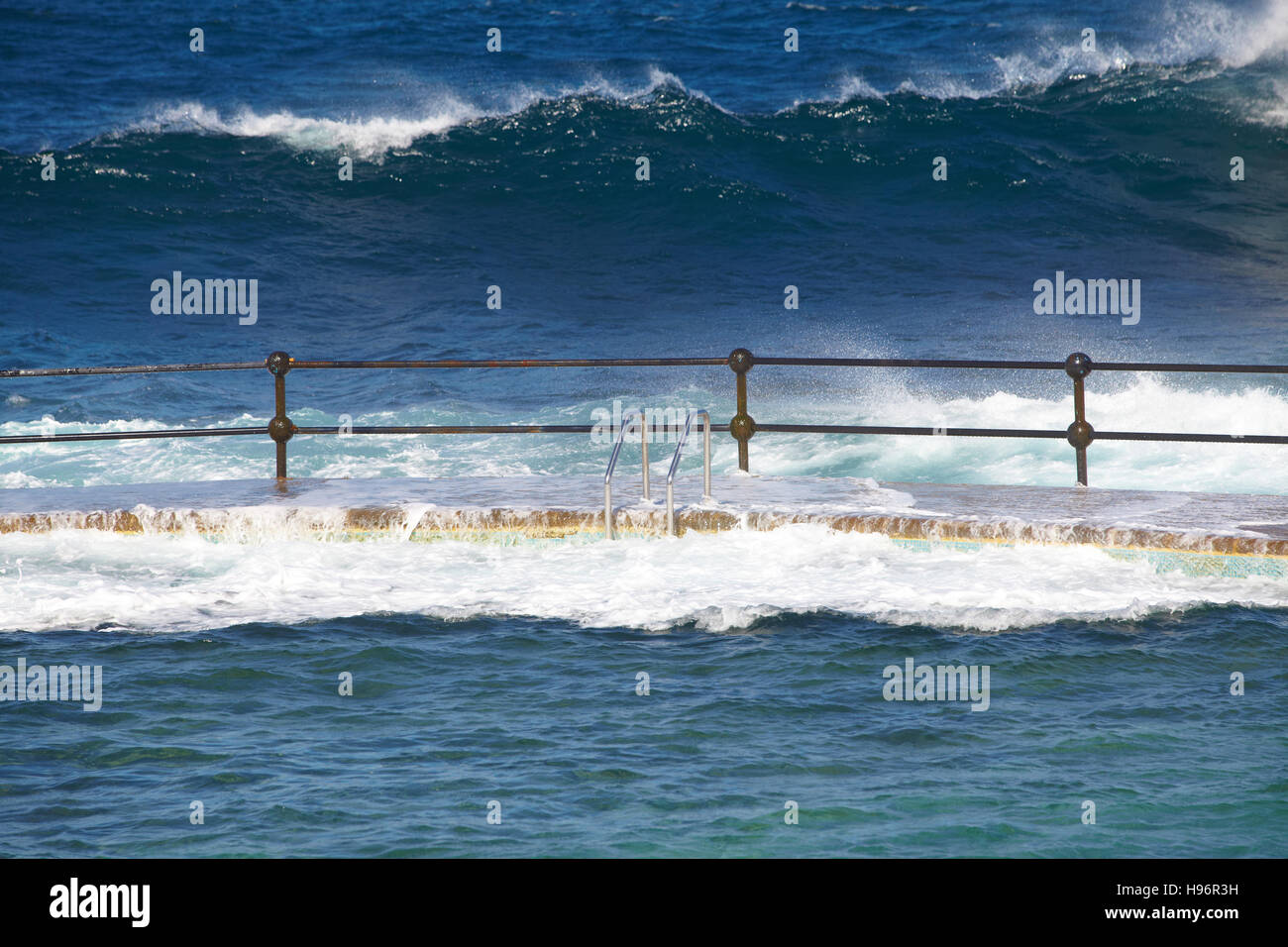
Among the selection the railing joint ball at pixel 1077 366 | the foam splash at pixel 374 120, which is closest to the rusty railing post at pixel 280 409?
the railing joint ball at pixel 1077 366

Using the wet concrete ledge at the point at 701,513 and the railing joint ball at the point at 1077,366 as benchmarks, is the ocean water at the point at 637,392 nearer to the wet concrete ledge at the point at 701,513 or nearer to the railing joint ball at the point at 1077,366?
the wet concrete ledge at the point at 701,513

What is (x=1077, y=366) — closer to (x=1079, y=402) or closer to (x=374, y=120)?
(x=1079, y=402)

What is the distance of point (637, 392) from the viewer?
18.0m

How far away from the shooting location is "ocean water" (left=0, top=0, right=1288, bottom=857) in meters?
4.92

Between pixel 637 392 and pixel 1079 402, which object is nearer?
pixel 1079 402

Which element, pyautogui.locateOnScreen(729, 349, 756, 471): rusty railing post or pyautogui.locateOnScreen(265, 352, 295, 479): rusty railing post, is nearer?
pyautogui.locateOnScreen(729, 349, 756, 471): rusty railing post

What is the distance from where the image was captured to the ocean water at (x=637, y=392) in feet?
16.1

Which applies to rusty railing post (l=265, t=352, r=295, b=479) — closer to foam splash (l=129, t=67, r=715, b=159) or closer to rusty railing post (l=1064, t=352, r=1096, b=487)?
rusty railing post (l=1064, t=352, r=1096, b=487)

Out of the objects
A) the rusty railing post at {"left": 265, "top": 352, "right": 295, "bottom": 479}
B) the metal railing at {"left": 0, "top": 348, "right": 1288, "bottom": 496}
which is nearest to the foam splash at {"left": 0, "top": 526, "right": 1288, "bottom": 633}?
the metal railing at {"left": 0, "top": 348, "right": 1288, "bottom": 496}

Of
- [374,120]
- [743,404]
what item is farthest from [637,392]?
[374,120]

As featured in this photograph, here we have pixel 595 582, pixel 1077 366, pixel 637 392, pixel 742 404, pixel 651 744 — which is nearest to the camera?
pixel 651 744

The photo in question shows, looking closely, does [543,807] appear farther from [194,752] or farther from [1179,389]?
[1179,389]
